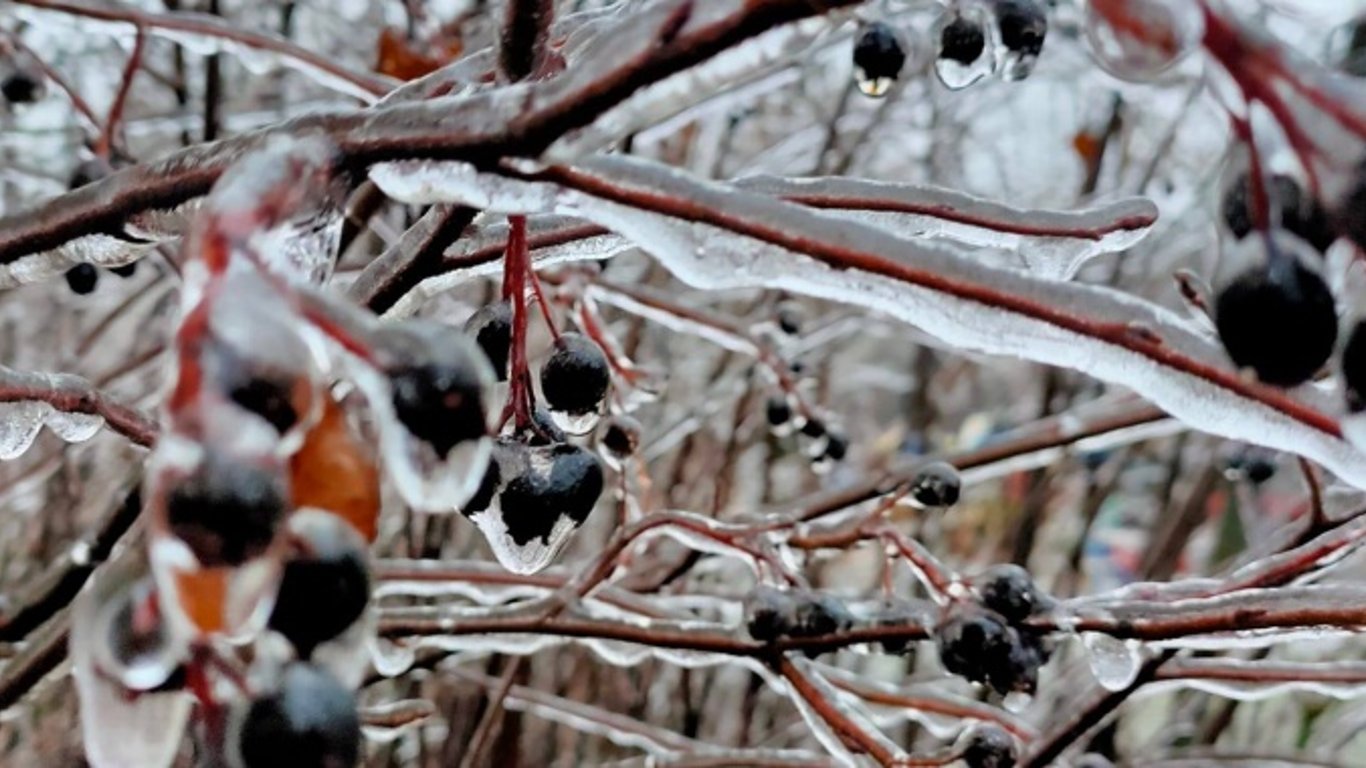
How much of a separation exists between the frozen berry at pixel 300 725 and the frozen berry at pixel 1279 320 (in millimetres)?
279

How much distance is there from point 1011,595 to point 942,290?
500 millimetres

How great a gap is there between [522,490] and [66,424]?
0.29m

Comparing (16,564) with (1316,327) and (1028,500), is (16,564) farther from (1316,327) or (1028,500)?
(1316,327)

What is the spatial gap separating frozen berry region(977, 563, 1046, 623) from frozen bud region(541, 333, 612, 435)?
1.09 feet

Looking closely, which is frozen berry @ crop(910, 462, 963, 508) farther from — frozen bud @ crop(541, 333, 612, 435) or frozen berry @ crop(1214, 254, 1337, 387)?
frozen berry @ crop(1214, 254, 1337, 387)

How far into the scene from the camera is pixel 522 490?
64 cm

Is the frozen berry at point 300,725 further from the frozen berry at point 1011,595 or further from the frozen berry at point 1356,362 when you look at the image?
the frozen berry at point 1011,595

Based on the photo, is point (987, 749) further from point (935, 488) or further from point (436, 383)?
point (436, 383)

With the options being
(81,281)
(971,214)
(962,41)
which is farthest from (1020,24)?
(81,281)

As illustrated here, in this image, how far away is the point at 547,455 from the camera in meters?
0.65

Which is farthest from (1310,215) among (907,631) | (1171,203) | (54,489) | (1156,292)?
(1156,292)

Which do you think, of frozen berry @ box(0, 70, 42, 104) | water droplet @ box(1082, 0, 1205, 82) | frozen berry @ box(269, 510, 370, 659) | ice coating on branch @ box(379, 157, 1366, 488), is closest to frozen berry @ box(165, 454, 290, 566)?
frozen berry @ box(269, 510, 370, 659)

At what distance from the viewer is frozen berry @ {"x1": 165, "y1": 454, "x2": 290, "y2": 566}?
0.33m

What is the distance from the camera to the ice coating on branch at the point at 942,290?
1.47 feet
